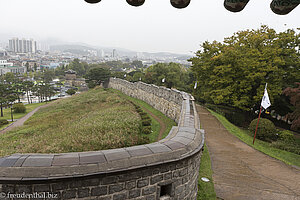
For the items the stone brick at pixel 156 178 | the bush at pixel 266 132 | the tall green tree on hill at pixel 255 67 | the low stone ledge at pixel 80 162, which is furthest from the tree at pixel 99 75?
the stone brick at pixel 156 178

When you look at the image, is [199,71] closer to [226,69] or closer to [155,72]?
[226,69]

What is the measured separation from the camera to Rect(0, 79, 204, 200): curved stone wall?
2.66 metres

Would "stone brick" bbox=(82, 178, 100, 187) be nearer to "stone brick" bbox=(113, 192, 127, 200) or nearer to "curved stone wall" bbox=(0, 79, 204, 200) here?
"curved stone wall" bbox=(0, 79, 204, 200)

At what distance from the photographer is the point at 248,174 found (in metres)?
7.10

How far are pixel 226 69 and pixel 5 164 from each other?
60.8ft

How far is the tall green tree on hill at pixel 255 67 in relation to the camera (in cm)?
1714

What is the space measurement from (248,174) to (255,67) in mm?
13347

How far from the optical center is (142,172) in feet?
10.8

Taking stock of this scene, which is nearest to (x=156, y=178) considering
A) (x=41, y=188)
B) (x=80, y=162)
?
(x=80, y=162)

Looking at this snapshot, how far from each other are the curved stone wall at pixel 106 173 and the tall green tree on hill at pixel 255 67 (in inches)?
607

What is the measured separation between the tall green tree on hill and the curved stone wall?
1541 centimetres

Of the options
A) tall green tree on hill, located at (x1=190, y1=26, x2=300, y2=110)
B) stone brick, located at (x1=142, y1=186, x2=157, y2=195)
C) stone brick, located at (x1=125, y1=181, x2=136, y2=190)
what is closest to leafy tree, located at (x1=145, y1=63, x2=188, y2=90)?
tall green tree on hill, located at (x1=190, y1=26, x2=300, y2=110)

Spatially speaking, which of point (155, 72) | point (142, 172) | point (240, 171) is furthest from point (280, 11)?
point (155, 72)

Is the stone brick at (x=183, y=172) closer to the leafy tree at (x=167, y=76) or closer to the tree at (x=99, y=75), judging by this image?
the leafy tree at (x=167, y=76)
